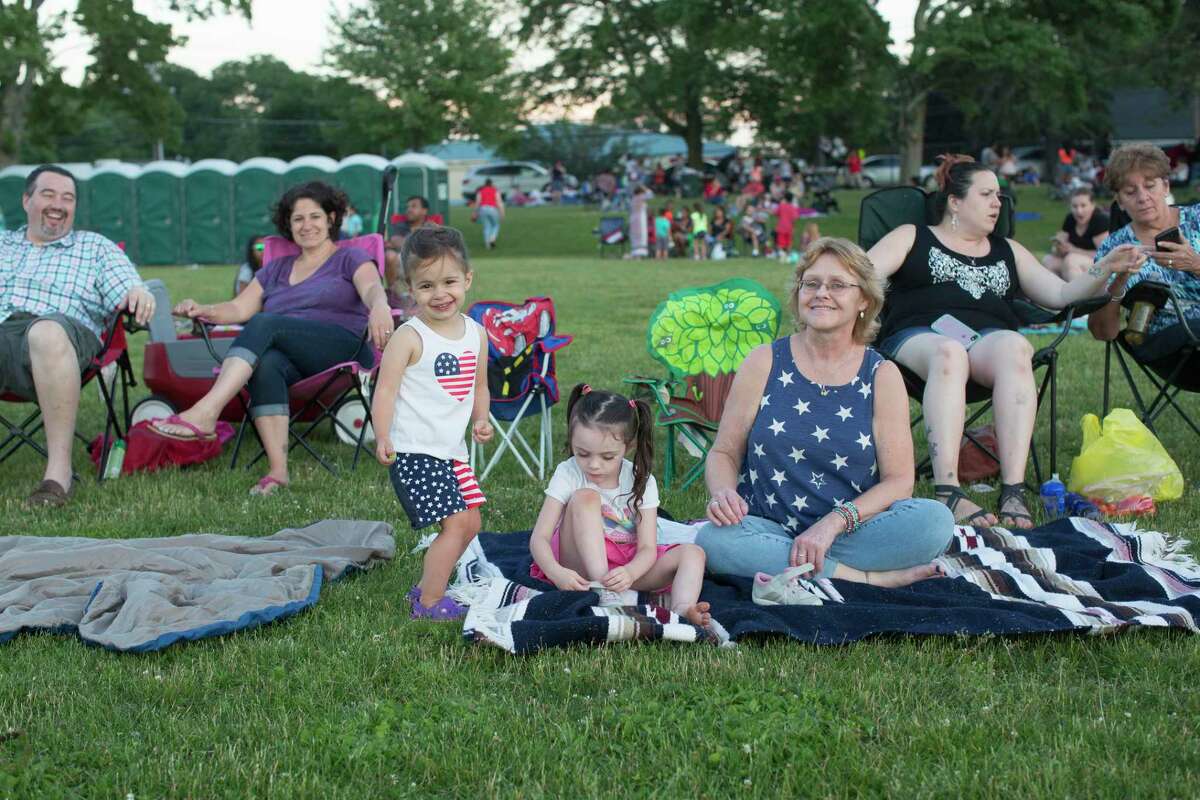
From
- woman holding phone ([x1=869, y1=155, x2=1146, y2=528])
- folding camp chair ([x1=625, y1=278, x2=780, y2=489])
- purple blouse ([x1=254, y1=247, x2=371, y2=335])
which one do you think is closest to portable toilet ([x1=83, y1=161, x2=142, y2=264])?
purple blouse ([x1=254, y1=247, x2=371, y2=335])

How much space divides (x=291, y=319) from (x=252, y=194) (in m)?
21.2

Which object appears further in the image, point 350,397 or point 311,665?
point 350,397

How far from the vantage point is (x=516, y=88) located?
41.8 m

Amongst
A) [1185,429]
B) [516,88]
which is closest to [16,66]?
[516,88]

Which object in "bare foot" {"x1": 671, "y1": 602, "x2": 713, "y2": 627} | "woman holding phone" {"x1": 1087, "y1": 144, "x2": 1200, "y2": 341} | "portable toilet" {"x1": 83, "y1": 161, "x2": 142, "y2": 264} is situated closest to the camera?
"bare foot" {"x1": 671, "y1": 602, "x2": 713, "y2": 627}

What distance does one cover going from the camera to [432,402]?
3686 mm

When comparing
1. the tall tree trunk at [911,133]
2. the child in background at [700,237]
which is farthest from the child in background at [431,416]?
the tall tree trunk at [911,133]

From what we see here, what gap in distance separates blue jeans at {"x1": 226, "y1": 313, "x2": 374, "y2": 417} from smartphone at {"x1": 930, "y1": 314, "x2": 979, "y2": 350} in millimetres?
2524

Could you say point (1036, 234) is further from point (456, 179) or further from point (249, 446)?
point (456, 179)

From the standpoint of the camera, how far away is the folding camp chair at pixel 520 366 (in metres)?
5.60

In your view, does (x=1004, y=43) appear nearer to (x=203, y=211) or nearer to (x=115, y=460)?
(x=203, y=211)

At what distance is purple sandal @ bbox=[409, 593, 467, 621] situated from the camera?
3619mm

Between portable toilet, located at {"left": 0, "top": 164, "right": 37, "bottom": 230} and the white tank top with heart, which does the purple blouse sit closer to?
the white tank top with heart

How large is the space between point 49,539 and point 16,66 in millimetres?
25803
